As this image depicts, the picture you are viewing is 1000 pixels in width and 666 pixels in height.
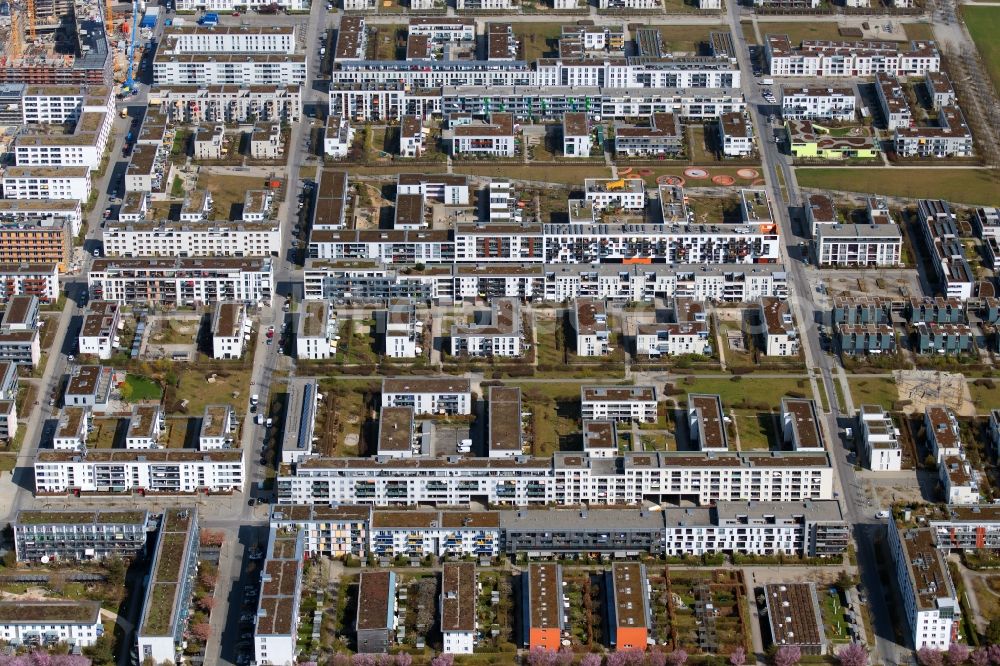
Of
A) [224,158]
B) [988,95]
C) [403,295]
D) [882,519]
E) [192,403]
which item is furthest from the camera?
[988,95]

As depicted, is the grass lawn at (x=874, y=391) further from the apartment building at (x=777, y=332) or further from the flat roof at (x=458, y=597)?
the flat roof at (x=458, y=597)

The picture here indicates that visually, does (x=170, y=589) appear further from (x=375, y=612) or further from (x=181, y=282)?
(x=181, y=282)

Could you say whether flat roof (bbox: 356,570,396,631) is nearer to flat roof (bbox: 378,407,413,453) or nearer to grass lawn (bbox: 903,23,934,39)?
flat roof (bbox: 378,407,413,453)

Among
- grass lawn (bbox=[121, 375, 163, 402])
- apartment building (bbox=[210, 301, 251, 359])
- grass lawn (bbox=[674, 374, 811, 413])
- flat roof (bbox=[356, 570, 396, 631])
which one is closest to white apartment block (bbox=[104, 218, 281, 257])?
apartment building (bbox=[210, 301, 251, 359])

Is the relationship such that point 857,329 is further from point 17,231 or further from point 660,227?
point 17,231

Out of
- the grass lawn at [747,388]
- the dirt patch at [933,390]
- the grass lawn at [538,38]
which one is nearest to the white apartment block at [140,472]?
the grass lawn at [747,388]

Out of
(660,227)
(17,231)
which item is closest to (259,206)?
(17,231)

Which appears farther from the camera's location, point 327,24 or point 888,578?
point 327,24
